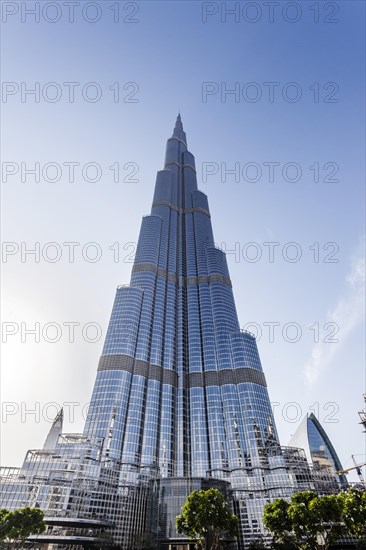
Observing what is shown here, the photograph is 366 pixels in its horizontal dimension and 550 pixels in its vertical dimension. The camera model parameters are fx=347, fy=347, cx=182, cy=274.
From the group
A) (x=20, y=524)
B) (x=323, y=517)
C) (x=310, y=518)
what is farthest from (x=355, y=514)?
(x=20, y=524)

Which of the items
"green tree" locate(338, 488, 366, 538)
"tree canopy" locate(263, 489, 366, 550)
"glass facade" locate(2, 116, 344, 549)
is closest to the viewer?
"green tree" locate(338, 488, 366, 538)

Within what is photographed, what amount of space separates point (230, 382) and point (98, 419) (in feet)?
201

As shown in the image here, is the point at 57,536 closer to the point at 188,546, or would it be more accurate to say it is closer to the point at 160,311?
the point at 188,546

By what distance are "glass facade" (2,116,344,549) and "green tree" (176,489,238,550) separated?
50270mm

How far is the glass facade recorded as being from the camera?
10962 centimetres

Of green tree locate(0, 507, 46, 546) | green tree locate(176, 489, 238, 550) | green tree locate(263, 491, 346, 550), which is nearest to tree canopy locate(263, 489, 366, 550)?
green tree locate(263, 491, 346, 550)

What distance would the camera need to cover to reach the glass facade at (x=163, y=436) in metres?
110

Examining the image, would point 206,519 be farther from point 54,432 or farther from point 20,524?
point 54,432

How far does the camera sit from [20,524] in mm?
62781

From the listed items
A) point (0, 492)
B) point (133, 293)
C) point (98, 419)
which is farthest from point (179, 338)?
point (0, 492)

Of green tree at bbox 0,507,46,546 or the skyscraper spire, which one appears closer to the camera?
green tree at bbox 0,507,46,546

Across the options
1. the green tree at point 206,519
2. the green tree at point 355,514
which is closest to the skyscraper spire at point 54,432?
the green tree at point 206,519

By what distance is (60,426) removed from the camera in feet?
600

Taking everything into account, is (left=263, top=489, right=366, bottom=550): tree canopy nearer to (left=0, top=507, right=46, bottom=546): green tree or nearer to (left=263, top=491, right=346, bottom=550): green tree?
(left=263, top=491, right=346, bottom=550): green tree
